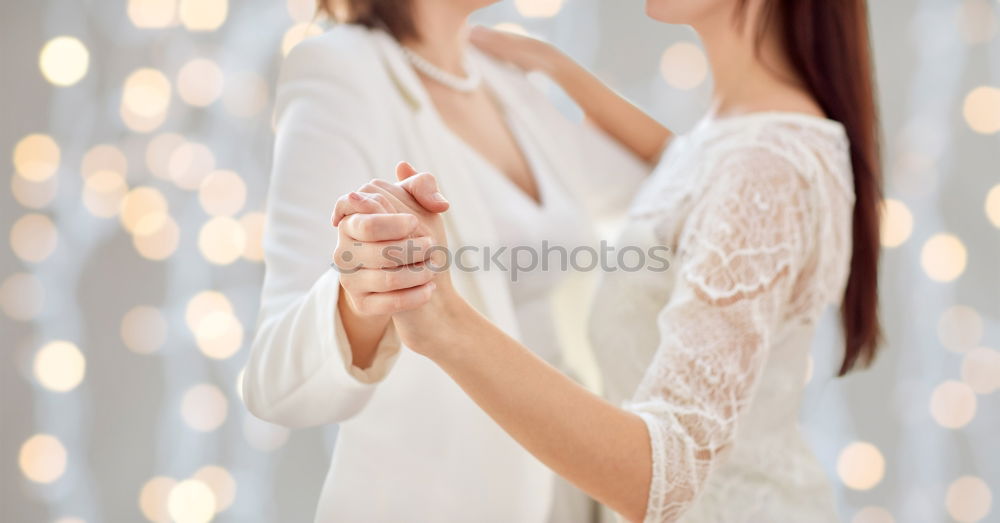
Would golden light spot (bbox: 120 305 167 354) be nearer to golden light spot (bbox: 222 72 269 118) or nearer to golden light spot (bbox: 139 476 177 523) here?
golden light spot (bbox: 139 476 177 523)

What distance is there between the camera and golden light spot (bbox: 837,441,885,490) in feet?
5.60

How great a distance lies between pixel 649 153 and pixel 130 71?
95 centimetres

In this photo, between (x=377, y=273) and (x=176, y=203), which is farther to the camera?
(x=176, y=203)

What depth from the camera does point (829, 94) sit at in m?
0.95

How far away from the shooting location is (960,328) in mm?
1686

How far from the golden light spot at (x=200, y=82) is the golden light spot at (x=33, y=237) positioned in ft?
1.07

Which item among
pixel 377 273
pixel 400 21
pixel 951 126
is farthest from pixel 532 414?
pixel 951 126

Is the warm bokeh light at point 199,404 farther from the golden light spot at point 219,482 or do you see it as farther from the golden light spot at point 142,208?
the golden light spot at point 142,208

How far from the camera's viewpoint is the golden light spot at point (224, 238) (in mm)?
1498

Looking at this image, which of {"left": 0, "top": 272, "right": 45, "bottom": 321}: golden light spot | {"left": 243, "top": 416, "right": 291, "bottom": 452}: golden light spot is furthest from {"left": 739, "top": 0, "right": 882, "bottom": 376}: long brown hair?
{"left": 0, "top": 272, "right": 45, "bottom": 321}: golden light spot

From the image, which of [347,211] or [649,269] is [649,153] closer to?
[649,269]

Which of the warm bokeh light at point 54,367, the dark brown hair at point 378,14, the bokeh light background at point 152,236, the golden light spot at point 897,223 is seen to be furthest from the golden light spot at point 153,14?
the golden light spot at point 897,223

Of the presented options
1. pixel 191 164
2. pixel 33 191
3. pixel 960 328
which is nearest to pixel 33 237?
pixel 33 191

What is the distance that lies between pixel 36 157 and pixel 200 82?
0.30m
